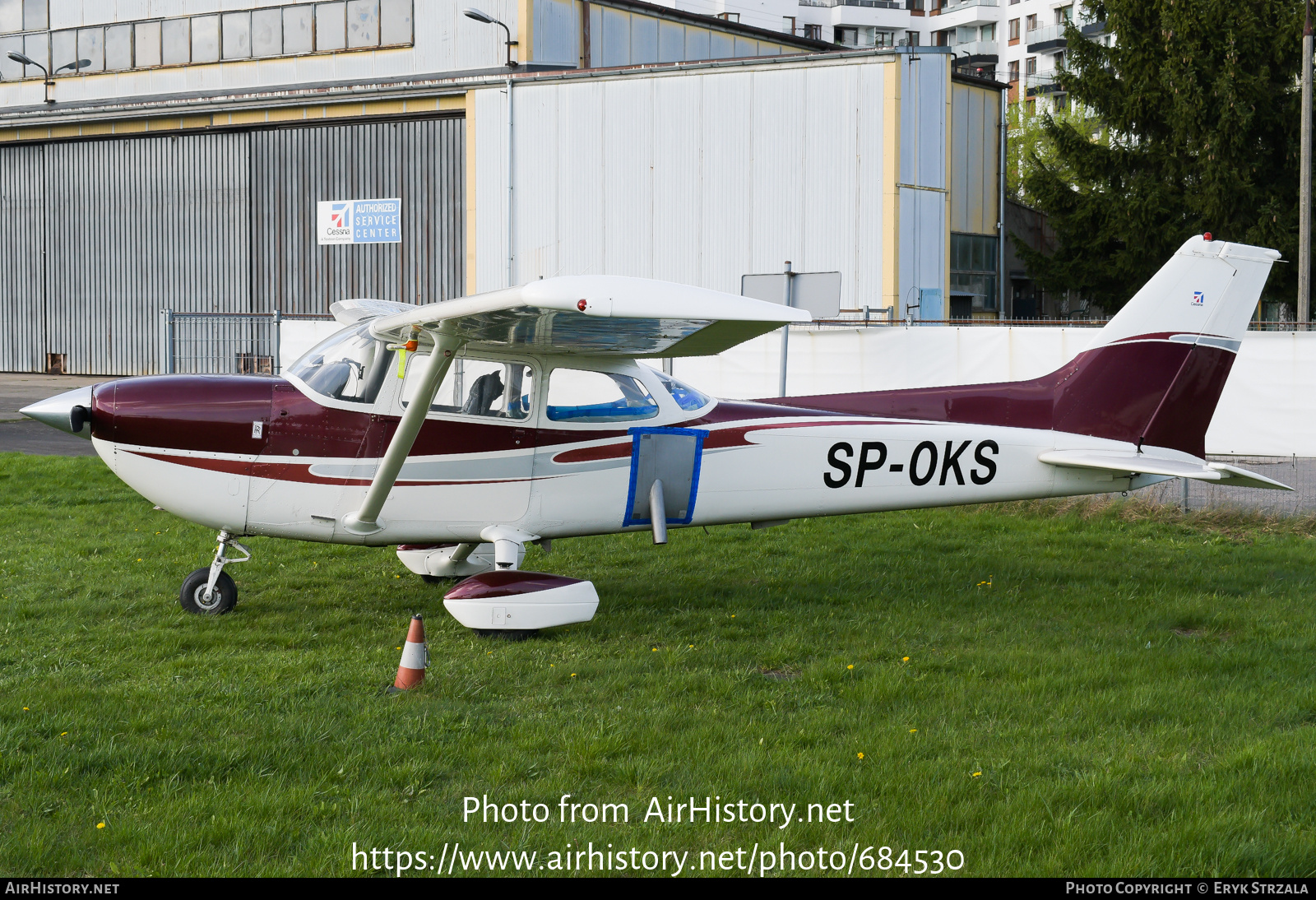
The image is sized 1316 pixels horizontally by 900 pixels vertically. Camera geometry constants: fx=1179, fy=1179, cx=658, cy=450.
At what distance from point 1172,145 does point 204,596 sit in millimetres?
23405

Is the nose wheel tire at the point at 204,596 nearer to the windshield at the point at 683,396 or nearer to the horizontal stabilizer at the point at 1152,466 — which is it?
the windshield at the point at 683,396

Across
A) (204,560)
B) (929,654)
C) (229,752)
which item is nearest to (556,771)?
(229,752)

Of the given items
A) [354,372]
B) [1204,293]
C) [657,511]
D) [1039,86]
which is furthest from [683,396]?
[1039,86]

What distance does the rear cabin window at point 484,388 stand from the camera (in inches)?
302

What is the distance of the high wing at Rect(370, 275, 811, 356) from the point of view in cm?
533

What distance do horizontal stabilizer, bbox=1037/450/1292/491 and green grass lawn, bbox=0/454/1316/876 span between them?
865mm

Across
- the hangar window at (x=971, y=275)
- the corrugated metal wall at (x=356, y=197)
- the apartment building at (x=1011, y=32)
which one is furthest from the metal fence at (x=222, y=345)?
the apartment building at (x=1011, y=32)

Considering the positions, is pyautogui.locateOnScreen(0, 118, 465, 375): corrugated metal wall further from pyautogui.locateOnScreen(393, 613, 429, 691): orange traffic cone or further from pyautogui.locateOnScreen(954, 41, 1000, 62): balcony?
pyautogui.locateOnScreen(954, 41, 1000, 62): balcony

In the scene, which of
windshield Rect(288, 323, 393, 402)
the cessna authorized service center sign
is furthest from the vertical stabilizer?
the cessna authorized service center sign

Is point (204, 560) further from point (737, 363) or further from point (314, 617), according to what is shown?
point (737, 363)

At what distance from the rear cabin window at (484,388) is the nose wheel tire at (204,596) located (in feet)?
5.64

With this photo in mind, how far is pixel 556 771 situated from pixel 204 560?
17.8ft

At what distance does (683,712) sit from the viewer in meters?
5.73

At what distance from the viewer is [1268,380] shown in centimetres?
1288
